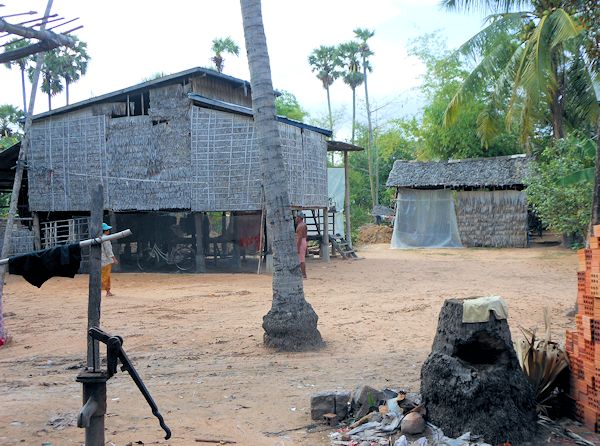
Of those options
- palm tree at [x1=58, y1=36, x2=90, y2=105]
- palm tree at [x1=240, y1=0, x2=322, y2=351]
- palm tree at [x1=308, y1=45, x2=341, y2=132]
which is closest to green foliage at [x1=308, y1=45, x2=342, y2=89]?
palm tree at [x1=308, y1=45, x2=341, y2=132]

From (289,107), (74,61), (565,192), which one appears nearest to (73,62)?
(74,61)

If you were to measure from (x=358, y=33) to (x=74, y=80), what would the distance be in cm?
1987

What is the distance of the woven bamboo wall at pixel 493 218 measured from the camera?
26.6m

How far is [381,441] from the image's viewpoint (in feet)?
15.0

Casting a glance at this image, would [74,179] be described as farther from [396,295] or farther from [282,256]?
[282,256]

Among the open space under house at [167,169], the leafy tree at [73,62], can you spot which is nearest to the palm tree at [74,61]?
the leafy tree at [73,62]

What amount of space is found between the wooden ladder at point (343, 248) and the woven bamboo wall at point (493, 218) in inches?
285

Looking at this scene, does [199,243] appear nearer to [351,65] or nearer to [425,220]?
[425,220]

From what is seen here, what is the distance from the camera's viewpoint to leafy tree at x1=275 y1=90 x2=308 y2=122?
1550 inches

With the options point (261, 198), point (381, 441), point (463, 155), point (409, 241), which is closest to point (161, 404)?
point (381, 441)

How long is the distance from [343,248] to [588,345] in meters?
18.1

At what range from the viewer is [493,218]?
2714 cm

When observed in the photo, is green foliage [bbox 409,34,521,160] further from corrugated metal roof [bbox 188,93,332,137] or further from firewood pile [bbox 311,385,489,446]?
firewood pile [bbox 311,385,489,446]

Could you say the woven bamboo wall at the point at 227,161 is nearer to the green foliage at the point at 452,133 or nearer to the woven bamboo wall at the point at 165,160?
the woven bamboo wall at the point at 165,160
